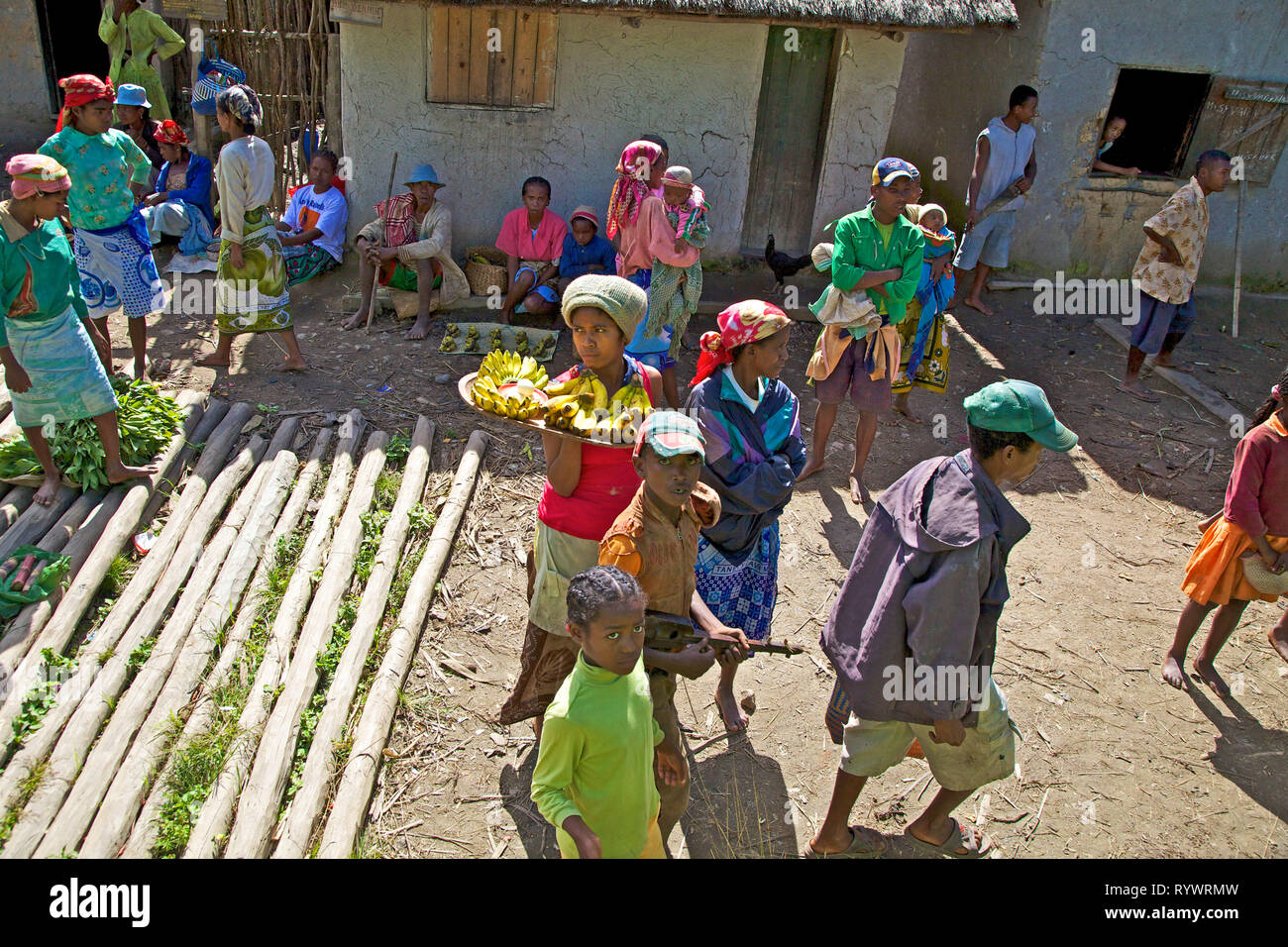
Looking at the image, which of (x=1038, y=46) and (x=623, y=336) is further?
(x=1038, y=46)

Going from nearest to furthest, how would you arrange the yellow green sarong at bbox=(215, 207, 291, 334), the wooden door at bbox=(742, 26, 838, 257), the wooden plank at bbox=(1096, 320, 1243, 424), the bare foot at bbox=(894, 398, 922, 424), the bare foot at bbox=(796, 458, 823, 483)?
the bare foot at bbox=(796, 458, 823, 483), the yellow green sarong at bbox=(215, 207, 291, 334), the bare foot at bbox=(894, 398, 922, 424), the wooden plank at bbox=(1096, 320, 1243, 424), the wooden door at bbox=(742, 26, 838, 257)

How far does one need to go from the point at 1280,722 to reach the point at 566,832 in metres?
3.91

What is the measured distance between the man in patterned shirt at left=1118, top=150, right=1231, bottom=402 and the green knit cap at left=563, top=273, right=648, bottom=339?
570 cm

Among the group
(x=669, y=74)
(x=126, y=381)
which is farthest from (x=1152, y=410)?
(x=126, y=381)

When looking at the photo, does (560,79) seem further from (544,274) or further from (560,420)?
(560,420)

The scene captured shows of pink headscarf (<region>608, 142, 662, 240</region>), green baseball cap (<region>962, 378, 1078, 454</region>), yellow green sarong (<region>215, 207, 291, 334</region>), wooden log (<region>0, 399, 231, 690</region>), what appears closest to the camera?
green baseball cap (<region>962, 378, 1078, 454</region>)

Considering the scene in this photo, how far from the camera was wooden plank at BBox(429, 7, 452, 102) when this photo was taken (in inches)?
316

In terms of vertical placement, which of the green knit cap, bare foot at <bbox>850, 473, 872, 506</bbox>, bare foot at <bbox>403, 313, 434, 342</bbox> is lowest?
bare foot at <bbox>850, 473, 872, 506</bbox>

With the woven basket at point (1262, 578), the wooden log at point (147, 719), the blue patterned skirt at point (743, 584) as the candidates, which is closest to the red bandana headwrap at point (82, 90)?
the wooden log at point (147, 719)

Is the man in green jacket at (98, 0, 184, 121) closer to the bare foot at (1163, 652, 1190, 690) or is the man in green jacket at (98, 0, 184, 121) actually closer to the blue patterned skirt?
the blue patterned skirt

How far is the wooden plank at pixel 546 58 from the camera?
821 cm

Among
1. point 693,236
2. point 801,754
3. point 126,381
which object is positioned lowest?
point 801,754

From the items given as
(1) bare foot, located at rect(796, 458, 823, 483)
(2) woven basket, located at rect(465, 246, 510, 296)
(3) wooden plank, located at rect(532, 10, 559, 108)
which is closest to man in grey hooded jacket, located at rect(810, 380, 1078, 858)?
(1) bare foot, located at rect(796, 458, 823, 483)

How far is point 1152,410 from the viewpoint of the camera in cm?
782
